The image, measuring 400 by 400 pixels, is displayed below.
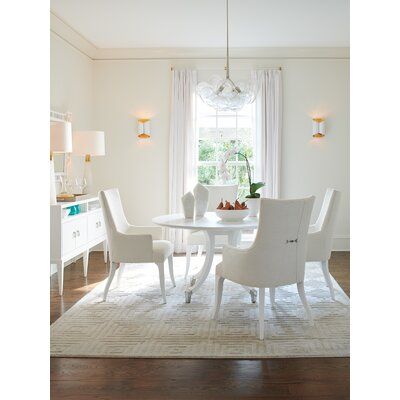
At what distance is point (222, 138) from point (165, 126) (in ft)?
2.67

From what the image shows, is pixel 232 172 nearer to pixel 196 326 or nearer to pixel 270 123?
pixel 270 123

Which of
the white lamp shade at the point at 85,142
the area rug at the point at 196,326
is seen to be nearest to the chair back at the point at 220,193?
the area rug at the point at 196,326

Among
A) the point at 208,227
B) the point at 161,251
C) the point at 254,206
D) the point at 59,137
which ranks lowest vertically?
the point at 161,251

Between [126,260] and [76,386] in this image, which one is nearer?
[76,386]

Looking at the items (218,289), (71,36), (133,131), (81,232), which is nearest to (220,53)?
(133,131)

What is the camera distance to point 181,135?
7051mm

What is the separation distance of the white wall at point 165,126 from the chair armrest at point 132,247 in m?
2.76

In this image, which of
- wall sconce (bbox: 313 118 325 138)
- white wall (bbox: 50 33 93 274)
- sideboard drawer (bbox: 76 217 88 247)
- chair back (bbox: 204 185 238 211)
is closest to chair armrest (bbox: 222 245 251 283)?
sideboard drawer (bbox: 76 217 88 247)
